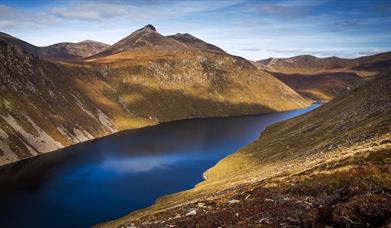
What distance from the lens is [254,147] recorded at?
4916 inches

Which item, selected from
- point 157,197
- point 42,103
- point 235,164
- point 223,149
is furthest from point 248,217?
point 42,103

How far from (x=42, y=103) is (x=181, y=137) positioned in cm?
6947

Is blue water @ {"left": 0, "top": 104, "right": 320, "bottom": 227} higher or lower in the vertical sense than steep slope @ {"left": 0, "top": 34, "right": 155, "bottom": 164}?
lower

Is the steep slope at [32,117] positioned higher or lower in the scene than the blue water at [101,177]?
higher

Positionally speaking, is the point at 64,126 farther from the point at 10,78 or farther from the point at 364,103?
the point at 364,103

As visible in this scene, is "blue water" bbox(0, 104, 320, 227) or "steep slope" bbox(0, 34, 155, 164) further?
"steep slope" bbox(0, 34, 155, 164)

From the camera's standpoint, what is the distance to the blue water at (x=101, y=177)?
78938 millimetres

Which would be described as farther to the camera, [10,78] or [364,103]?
[10,78]

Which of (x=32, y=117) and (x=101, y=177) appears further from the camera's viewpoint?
(x=32, y=117)

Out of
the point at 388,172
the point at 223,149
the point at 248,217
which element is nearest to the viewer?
the point at 248,217

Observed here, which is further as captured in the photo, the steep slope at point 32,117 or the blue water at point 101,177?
the steep slope at point 32,117

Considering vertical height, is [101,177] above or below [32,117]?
below

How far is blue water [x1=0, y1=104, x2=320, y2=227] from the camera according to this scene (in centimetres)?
7894

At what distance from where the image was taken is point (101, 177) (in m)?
108
